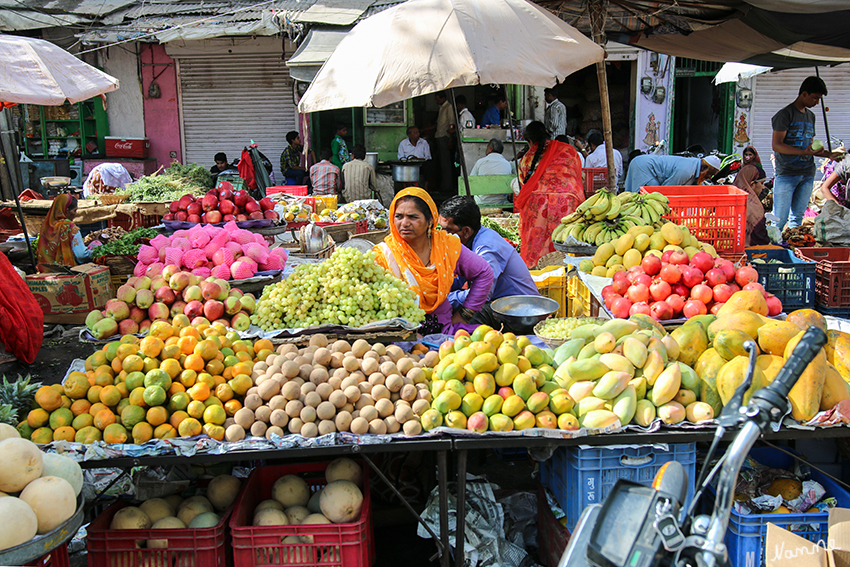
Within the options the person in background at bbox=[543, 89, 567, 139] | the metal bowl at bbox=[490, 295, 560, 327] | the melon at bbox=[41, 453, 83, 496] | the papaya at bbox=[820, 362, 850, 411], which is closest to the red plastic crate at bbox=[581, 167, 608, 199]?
the person in background at bbox=[543, 89, 567, 139]

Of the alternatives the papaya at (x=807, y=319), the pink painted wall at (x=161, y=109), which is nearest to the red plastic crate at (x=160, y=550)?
the papaya at (x=807, y=319)

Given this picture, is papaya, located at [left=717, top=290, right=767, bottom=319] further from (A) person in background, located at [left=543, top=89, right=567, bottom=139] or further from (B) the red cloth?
(A) person in background, located at [left=543, top=89, right=567, bottom=139]

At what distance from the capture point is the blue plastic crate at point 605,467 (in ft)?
8.39

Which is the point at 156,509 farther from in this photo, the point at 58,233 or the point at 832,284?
the point at 58,233

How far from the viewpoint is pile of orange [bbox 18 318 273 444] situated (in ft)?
8.41

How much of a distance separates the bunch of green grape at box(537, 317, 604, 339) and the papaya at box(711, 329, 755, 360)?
2.51 feet

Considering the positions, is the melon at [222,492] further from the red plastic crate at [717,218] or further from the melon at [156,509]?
the red plastic crate at [717,218]

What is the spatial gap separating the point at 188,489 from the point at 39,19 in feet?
43.3

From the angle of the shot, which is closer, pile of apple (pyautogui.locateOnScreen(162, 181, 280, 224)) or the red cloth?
the red cloth

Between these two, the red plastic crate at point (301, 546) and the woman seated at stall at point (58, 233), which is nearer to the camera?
the red plastic crate at point (301, 546)

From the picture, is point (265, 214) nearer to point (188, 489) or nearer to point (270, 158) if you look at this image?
point (188, 489)

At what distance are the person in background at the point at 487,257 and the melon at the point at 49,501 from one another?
→ 266cm

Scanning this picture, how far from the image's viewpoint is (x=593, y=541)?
1.18 metres

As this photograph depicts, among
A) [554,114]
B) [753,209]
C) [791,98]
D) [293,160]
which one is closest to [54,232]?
[293,160]
